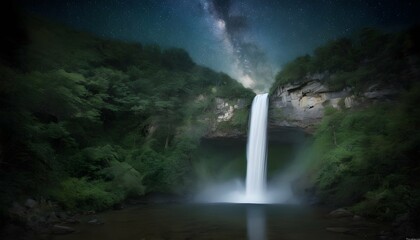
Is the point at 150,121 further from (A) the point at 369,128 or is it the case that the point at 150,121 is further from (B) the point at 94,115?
(A) the point at 369,128

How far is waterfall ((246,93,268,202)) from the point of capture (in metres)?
22.9

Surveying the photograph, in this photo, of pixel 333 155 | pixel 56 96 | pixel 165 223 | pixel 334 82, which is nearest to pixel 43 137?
pixel 56 96

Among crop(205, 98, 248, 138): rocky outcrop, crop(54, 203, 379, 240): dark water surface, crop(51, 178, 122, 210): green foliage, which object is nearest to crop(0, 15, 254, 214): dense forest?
crop(51, 178, 122, 210): green foliage

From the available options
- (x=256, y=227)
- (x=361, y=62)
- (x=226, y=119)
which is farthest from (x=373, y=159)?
(x=226, y=119)

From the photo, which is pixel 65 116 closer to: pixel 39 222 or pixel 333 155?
pixel 39 222

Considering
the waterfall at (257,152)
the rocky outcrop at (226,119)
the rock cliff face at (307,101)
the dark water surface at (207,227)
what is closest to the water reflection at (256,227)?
the dark water surface at (207,227)

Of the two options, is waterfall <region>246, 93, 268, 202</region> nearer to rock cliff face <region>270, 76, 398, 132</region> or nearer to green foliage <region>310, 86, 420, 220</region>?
rock cliff face <region>270, 76, 398, 132</region>

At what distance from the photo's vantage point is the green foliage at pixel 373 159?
11828 millimetres

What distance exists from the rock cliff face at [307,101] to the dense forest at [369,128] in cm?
29

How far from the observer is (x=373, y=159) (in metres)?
13.7

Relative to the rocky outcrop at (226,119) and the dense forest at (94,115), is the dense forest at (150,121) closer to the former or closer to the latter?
the dense forest at (94,115)

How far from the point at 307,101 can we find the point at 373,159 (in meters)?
8.83

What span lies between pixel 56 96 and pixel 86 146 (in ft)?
15.1

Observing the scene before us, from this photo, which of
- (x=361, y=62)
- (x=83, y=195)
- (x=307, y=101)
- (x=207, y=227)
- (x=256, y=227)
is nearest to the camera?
(x=207, y=227)
